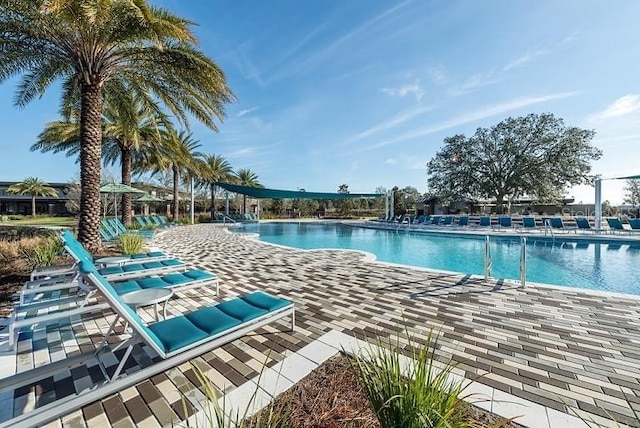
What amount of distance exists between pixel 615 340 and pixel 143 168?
85.9ft

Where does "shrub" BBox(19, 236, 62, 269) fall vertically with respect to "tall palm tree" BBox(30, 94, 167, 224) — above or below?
below

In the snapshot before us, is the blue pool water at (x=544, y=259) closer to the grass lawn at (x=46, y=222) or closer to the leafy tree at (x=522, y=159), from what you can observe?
the leafy tree at (x=522, y=159)

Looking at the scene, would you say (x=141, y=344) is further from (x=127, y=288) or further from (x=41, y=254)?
(x=41, y=254)

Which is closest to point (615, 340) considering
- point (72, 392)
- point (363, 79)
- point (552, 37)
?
point (72, 392)

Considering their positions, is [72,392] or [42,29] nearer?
[72,392]

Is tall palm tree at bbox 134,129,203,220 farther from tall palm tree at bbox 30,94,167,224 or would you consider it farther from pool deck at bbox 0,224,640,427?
pool deck at bbox 0,224,640,427

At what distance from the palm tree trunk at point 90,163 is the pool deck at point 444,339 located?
4.35 m

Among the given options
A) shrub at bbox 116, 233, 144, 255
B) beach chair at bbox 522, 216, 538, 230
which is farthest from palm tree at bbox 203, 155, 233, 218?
beach chair at bbox 522, 216, 538, 230

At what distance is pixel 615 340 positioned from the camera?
335 cm

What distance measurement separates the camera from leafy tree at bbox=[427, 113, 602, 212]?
28406mm

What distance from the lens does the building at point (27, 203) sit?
4484 cm

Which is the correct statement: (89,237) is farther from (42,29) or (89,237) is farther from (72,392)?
(72,392)

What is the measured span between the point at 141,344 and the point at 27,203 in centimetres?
6168

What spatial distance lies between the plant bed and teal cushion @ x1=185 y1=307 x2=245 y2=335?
0.87 metres
